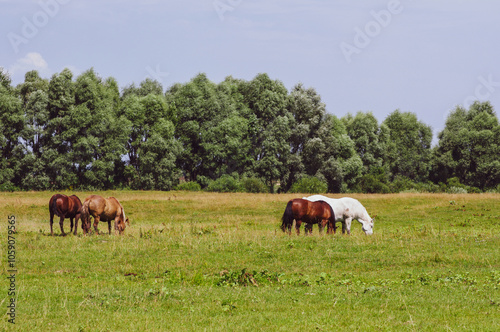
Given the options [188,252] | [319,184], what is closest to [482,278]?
[188,252]

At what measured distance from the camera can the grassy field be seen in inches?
383

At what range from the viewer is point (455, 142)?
88500 millimetres

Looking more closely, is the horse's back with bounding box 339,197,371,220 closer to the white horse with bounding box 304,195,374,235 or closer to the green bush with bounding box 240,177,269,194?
the white horse with bounding box 304,195,374,235

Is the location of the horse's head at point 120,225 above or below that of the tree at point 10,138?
below

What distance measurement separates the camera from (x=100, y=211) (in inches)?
949

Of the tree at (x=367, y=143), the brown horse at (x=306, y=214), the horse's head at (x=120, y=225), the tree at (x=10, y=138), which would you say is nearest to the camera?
the brown horse at (x=306, y=214)

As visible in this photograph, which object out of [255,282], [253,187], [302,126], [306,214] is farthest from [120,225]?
[302,126]

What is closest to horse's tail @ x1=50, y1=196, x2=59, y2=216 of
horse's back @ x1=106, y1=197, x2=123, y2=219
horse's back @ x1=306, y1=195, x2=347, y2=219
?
horse's back @ x1=106, y1=197, x2=123, y2=219

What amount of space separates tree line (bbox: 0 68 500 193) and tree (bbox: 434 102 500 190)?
19cm

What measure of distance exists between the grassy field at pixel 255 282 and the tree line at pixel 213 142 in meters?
43.4

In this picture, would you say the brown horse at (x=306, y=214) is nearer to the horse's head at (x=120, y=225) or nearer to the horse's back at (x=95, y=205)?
the horse's head at (x=120, y=225)

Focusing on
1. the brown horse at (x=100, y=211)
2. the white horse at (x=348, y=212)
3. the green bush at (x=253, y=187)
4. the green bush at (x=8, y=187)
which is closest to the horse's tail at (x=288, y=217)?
the white horse at (x=348, y=212)

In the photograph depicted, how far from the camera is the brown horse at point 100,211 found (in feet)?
77.3

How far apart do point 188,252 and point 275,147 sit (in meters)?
53.9
